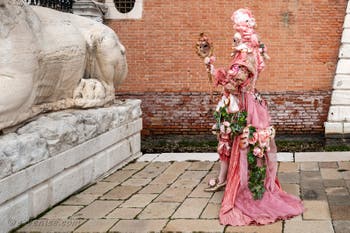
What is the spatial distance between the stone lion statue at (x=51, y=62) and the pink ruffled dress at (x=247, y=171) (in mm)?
1849

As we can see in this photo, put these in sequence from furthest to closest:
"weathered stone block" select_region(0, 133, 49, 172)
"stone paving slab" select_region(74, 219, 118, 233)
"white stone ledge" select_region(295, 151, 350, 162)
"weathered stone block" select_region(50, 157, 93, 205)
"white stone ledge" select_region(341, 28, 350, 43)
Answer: "white stone ledge" select_region(341, 28, 350, 43) < "white stone ledge" select_region(295, 151, 350, 162) < "weathered stone block" select_region(50, 157, 93, 205) < "stone paving slab" select_region(74, 219, 118, 233) < "weathered stone block" select_region(0, 133, 49, 172)

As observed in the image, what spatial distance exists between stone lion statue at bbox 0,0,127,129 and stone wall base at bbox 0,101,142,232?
47cm

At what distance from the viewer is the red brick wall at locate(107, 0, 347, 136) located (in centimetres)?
1013

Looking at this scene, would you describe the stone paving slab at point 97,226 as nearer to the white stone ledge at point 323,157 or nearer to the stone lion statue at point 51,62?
the stone lion statue at point 51,62

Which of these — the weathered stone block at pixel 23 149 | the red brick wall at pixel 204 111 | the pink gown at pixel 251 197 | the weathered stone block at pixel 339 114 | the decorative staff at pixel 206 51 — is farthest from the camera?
the red brick wall at pixel 204 111

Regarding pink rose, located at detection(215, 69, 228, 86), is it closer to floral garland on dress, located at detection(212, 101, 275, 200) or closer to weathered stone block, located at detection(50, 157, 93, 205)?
floral garland on dress, located at detection(212, 101, 275, 200)

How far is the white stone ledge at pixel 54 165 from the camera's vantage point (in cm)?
474

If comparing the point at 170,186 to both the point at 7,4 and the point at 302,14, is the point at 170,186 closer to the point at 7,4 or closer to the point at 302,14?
the point at 7,4

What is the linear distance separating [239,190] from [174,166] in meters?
2.44

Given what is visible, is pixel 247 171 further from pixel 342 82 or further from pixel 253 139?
pixel 342 82

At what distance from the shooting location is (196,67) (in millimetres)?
10516

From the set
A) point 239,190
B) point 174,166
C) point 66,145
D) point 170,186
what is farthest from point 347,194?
point 66,145

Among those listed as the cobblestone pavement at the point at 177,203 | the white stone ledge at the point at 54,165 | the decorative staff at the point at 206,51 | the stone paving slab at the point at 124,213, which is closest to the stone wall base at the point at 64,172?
the white stone ledge at the point at 54,165

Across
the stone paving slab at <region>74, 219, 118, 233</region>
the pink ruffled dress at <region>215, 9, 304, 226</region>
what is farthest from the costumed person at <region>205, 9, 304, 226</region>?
the stone paving slab at <region>74, 219, 118, 233</region>
